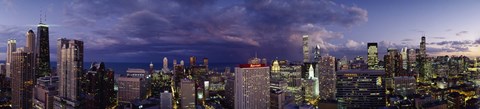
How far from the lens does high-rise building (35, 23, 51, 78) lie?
61469 millimetres

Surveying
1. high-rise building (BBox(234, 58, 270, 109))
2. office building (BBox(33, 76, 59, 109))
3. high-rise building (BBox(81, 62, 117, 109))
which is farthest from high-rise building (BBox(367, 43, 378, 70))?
office building (BBox(33, 76, 59, 109))

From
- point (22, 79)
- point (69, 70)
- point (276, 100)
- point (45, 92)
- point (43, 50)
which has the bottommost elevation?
point (276, 100)

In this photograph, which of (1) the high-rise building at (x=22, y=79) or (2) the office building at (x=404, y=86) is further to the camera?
(2) the office building at (x=404, y=86)

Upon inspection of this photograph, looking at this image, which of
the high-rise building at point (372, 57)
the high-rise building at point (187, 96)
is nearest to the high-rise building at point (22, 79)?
the high-rise building at point (187, 96)

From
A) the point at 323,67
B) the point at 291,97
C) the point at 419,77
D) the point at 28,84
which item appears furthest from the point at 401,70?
the point at 28,84

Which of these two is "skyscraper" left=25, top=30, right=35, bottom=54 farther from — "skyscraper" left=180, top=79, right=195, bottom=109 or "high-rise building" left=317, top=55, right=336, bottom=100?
"high-rise building" left=317, top=55, right=336, bottom=100

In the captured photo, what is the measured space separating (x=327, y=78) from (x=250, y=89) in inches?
810

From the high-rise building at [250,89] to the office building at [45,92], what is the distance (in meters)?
21.1

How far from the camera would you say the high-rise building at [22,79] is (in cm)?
4947

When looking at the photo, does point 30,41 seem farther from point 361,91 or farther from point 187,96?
point 361,91

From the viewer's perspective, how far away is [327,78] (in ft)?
207

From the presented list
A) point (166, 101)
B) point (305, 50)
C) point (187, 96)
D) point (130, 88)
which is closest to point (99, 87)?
Answer: point (166, 101)

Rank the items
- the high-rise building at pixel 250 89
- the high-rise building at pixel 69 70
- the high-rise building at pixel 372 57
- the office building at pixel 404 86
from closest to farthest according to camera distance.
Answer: the high-rise building at pixel 69 70 < the high-rise building at pixel 250 89 < the office building at pixel 404 86 < the high-rise building at pixel 372 57

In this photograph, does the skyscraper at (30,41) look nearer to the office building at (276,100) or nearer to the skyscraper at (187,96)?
the skyscraper at (187,96)
